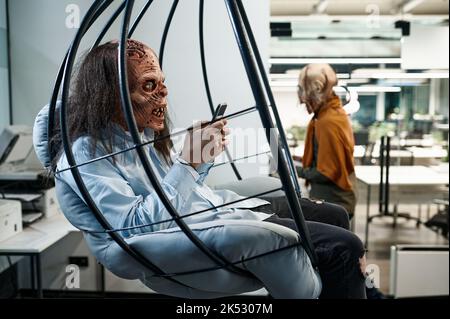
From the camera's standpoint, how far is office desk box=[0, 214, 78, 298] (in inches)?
44.0

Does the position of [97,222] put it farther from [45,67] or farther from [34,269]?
[34,269]

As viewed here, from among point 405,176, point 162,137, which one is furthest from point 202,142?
point 405,176

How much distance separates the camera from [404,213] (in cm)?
214

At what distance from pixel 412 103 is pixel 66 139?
130cm

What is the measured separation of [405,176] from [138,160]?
4.29ft

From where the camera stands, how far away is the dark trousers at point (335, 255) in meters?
0.88

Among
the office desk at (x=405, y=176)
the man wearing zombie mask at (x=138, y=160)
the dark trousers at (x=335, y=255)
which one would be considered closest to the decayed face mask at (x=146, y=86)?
the man wearing zombie mask at (x=138, y=160)

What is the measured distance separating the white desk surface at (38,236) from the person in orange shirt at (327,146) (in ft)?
1.99

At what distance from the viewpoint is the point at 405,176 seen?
1.84 metres

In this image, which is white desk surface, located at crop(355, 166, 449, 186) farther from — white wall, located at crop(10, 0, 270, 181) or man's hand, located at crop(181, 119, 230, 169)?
man's hand, located at crop(181, 119, 230, 169)

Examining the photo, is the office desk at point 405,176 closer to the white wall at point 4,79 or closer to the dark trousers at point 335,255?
the dark trousers at point 335,255

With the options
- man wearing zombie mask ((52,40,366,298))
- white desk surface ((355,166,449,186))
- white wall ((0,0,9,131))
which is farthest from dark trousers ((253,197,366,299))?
white wall ((0,0,9,131))

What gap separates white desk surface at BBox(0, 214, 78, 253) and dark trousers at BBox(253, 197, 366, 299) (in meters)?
0.51

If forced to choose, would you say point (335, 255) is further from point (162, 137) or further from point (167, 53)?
point (167, 53)
